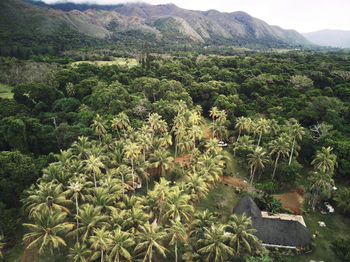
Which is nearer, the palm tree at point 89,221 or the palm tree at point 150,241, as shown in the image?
the palm tree at point 150,241

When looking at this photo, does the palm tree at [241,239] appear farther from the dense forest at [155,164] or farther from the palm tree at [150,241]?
the palm tree at [150,241]

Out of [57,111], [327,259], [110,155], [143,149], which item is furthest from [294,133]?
[57,111]

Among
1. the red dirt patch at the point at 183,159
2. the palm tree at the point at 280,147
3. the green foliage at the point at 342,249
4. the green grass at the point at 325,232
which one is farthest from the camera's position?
the red dirt patch at the point at 183,159

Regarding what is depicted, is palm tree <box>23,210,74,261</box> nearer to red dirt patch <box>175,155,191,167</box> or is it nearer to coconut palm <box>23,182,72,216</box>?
coconut palm <box>23,182,72,216</box>

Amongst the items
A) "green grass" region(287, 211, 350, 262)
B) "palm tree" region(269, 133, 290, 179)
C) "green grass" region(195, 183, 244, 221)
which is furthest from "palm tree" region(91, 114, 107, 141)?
"green grass" region(287, 211, 350, 262)

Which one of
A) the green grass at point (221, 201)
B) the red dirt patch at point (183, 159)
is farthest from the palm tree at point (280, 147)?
the red dirt patch at point (183, 159)
